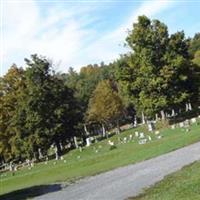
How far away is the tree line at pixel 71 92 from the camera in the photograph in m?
68.1

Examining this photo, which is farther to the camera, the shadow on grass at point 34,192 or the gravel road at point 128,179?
the shadow on grass at point 34,192

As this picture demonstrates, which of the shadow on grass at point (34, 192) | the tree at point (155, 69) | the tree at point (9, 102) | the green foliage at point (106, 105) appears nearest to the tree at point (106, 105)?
the green foliage at point (106, 105)

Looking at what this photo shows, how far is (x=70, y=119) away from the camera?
8044cm

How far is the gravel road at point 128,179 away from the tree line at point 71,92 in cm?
3275

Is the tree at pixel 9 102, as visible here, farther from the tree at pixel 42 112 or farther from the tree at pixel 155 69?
the tree at pixel 155 69

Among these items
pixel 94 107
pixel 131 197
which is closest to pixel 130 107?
pixel 94 107

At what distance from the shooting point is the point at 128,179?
26766 millimetres

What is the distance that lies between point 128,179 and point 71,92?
184ft

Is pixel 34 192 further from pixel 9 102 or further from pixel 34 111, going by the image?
pixel 9 102

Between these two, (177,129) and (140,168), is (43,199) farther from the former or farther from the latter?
(177,129)

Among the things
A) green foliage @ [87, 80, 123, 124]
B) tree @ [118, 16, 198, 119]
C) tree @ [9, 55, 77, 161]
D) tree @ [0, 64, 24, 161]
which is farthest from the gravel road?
green foliage @ [87, 80, 123, 124]

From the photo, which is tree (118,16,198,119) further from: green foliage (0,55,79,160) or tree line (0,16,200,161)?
green foliage (0,55,79,160)

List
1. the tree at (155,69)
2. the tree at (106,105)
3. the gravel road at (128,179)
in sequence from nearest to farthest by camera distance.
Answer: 1. the gravel road at (128,179)
2. the tree at (155,69)
3. the tree at (106,105)

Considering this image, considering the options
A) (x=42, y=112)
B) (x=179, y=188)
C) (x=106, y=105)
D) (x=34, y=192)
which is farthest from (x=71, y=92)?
(x=179, y=188)
